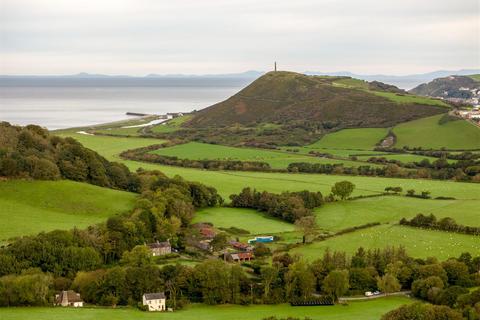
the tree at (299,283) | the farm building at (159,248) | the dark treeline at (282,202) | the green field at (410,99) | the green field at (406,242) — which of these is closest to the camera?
the tree at (299,283)

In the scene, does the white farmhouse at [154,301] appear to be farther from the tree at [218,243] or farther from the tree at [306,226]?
the tree at [306,226]

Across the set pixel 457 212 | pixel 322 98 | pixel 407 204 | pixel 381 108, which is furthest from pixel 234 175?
pixel 322 98

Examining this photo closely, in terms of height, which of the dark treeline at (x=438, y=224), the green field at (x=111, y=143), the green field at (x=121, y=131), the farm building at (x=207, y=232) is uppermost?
the green field at (x=121, y=131)

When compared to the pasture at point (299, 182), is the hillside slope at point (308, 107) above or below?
above

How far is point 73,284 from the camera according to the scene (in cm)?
3784

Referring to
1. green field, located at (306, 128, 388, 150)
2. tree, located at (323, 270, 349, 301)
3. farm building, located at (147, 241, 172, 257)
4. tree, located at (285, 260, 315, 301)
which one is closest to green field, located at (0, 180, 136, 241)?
farm building, located at (147, 241, 172, 257)

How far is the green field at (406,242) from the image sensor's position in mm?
45938

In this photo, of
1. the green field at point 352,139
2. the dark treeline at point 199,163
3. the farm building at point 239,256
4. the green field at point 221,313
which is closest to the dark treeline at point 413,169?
the dark treeline at point 199,163

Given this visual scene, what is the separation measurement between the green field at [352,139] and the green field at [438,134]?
3.54m

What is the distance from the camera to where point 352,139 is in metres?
110

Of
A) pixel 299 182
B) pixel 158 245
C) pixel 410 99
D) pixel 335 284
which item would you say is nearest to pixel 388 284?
pixel 335 284

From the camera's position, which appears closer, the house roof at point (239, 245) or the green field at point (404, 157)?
the house roof at point (239, 245)

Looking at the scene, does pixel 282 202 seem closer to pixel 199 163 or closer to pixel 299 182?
pixel 299 182

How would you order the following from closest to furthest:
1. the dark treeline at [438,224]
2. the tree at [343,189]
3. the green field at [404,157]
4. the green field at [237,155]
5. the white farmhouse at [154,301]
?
the white farmhouse at [154,301], the dark treeline at [438,224], the tree at [343,189], the green field at [404,157], the green field at [237,155]
